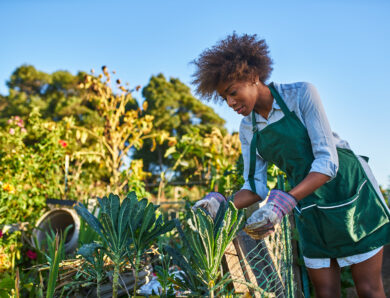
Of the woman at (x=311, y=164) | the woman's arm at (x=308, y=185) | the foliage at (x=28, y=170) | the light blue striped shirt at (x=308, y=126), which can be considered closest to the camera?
the woman's arm at (x=308, y=185)

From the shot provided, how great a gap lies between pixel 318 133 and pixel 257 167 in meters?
0.37

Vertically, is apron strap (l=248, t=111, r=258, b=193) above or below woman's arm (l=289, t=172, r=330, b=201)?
above

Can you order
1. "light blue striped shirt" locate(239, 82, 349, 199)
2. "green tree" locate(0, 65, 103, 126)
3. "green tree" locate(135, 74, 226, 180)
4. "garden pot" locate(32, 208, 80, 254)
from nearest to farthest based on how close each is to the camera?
"light blue striped shirt" locate(239, 82, 349, 199) < "garden pot" locate(32, 208, 80, 254) < "green tree" locate(0, 65, 103, 126) < "green tree" locate(135, 74, 226, 180)

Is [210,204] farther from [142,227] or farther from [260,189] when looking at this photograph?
[260,189]

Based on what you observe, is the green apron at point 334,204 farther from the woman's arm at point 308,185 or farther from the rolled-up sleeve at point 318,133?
the woman's arm at point 308,185

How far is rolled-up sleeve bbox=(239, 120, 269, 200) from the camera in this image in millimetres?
1380

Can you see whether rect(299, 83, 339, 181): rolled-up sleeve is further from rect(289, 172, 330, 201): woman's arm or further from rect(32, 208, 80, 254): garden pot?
rect(32, 208, 80, 254): garden pot

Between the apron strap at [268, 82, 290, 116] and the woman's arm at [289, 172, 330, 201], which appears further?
the apron strap at [268, 82, 290, 116]

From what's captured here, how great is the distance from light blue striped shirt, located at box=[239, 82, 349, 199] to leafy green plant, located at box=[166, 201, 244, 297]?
517mm

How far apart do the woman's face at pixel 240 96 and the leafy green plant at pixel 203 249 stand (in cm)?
63

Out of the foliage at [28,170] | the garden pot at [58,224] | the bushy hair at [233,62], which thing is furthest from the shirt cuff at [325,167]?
the foliage at [28,170]

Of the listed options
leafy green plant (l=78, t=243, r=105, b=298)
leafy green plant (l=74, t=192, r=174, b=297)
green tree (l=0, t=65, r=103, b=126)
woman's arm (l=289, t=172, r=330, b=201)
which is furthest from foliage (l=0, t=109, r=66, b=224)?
green tree (l=0, t=65, r=103, b=126)

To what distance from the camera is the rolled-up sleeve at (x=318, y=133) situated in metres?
1.09

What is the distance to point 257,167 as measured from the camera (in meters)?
1.47
